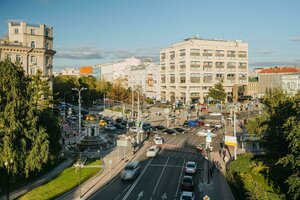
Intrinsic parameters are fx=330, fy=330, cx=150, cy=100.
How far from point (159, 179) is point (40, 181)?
41.5 feet

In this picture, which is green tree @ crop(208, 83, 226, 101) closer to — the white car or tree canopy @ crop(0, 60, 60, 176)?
the white car

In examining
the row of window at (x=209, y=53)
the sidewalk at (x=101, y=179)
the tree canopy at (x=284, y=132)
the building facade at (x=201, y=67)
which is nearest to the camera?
the tree canopy at (x=284, y=132)

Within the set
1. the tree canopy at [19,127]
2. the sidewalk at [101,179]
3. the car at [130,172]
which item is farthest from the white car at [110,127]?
the tree canopy at [19,127]

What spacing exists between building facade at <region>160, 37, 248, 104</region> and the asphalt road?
75188 millimetres

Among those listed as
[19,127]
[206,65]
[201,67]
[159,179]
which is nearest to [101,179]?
[159,179]

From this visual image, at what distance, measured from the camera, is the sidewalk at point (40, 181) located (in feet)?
102

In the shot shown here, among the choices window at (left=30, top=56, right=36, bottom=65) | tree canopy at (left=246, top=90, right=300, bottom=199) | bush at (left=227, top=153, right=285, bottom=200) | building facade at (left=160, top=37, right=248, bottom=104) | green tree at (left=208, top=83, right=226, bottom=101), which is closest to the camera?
bush at (left=227, top=153, right=285, bottom=200)


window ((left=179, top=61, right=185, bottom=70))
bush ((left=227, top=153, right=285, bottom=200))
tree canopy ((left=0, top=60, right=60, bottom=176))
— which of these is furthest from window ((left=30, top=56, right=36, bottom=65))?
window ((left=179, top=61, right=185, bottom=70))

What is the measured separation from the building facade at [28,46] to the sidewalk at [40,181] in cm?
3085

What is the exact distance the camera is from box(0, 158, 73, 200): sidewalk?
3119cm

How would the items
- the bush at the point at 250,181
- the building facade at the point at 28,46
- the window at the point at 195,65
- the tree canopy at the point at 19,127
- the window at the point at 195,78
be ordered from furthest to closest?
the window at the point at 195,78 → the window at the point at 195,65 → the building facade at the point at 28,46 → the tree canopy at the point at 19,127 → the bush at the point at 250,181

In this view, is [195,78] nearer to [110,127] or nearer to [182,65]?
[182,65]

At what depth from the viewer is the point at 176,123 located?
8269 centimetres

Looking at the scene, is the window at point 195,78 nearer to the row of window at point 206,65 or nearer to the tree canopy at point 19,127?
the row of window at point 206,65
